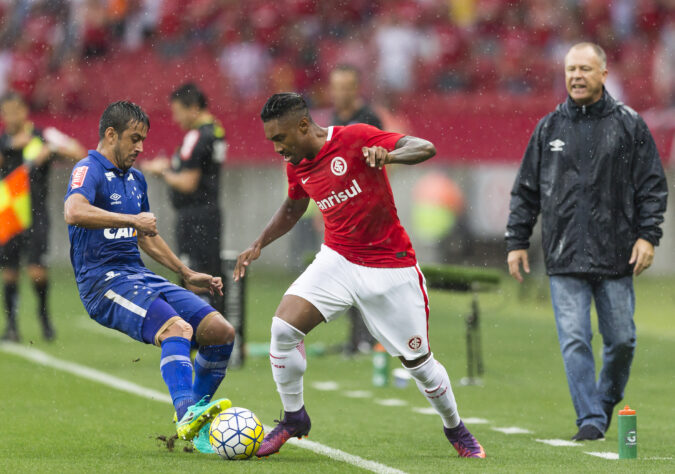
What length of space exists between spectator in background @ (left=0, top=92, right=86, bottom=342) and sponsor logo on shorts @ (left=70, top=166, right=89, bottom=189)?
19.7 ft

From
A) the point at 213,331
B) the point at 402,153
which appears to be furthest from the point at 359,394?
the point at 402,153

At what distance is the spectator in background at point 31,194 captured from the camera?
42.2 ft

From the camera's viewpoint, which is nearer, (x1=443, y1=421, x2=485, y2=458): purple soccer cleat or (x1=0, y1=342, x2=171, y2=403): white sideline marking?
(x1=443, y1=421, x2=485, y2=458): purple soccer cleat

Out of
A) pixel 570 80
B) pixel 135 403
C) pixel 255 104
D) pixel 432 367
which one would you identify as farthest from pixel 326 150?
pixel 255 104

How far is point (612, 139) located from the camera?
7605 mm

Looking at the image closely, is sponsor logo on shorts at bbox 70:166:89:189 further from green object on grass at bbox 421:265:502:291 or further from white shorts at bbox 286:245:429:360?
green object on grass at bbox 421:265:502:291

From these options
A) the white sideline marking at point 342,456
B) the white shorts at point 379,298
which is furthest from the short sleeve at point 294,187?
the white sideline marking at point 342,456

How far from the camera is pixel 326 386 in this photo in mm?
10180

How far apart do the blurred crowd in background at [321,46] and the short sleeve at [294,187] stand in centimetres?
1442

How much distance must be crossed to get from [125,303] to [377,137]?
1.53 meters

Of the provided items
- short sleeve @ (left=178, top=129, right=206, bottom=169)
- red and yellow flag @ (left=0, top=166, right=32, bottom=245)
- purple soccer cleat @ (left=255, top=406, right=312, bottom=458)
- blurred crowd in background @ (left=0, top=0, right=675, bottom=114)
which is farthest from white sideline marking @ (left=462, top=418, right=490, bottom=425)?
blurred crowd in background @ (left=0, top=0, right=675, bottom=114)

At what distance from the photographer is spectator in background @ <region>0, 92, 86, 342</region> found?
42.2ft

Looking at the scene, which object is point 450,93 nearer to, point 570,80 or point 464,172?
point 464,172

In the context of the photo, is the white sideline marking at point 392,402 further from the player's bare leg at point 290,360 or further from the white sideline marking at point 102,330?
the white sideline marking at point 102,330
